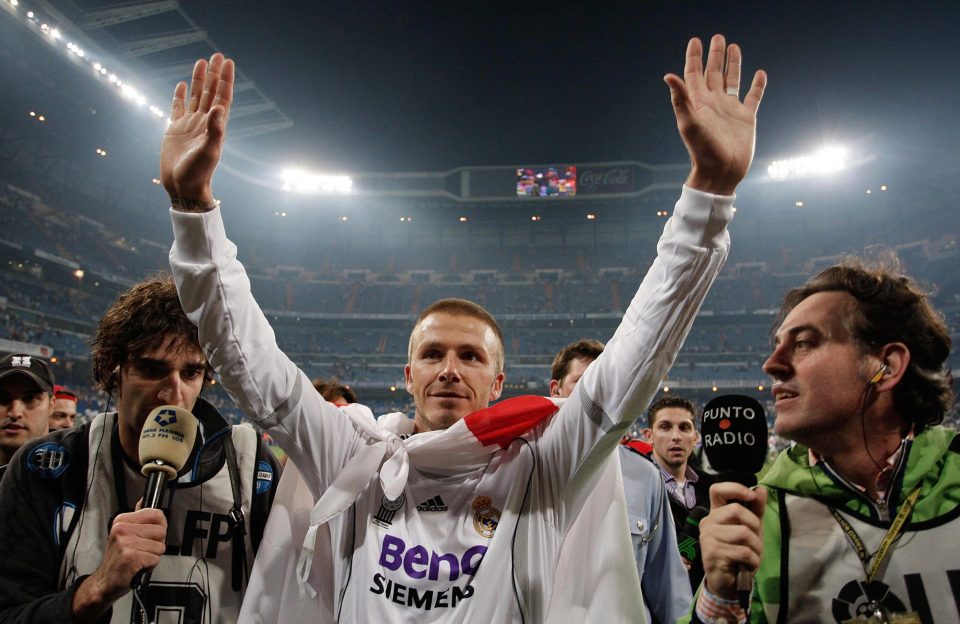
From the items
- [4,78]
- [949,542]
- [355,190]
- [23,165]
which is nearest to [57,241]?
[23,165]

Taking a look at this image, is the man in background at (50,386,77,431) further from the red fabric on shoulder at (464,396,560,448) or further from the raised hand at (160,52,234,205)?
the red fabric on shoulder at (464,396,560,448)

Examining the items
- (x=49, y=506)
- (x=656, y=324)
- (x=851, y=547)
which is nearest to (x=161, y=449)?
(x=49, y=506)

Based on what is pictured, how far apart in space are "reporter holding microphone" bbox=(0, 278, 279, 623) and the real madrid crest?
80 centimetres

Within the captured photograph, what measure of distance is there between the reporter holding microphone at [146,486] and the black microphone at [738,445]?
1466mm

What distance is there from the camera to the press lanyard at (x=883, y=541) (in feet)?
5.35

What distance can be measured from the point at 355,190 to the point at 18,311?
21129 mm

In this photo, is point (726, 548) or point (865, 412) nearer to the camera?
point (726, 548)

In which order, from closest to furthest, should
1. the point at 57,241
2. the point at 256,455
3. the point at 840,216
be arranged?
the point at 256,455 → the point at 57,241 → the point at 840,216

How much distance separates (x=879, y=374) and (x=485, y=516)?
4.18ft

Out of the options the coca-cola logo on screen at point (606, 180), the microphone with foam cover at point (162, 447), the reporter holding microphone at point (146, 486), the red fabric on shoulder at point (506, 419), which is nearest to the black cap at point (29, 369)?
the reporter holding microphone at point (146, 486)

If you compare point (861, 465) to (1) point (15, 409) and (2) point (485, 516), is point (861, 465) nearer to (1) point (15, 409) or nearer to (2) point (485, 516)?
(2) point (485, 516)

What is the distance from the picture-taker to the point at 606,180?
131 feet

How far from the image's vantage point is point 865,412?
1787 mm

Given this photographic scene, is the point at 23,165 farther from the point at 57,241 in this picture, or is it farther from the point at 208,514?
the point at 208,514
